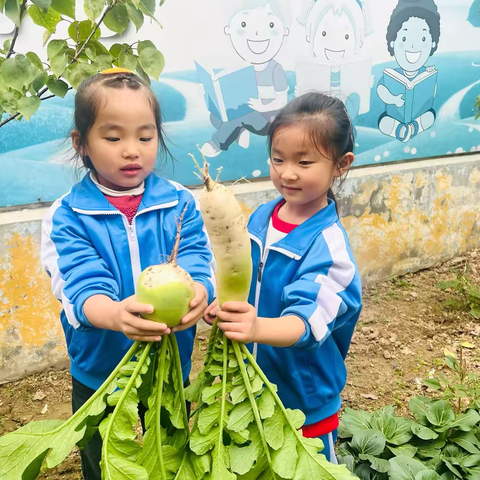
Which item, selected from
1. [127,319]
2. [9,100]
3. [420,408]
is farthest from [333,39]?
[127,319]

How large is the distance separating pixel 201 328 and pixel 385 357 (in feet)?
4.39

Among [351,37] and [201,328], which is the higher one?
[351,37]

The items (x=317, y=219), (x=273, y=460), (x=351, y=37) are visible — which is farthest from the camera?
(x=351, y=37)

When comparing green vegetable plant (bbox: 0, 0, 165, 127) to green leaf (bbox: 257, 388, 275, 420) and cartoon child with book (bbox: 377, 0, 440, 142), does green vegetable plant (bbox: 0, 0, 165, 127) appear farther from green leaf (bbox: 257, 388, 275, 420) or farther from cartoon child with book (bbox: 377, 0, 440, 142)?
cartoon child with book (bbox: 377, 0, 440, 142)

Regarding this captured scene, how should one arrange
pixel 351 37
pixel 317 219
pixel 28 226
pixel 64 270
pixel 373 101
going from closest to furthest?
pixel 64 270 → pixel 317 219 → pixel 28 226 → pixel 351 37 → pixel 373 101

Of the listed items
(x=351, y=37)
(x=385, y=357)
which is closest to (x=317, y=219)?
(x=385, y=357)

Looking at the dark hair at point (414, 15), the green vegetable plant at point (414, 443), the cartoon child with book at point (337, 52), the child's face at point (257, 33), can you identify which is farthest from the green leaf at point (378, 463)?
the dark hair at point (414, 15)

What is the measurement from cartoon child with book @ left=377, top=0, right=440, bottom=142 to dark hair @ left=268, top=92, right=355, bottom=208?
2.86 meters

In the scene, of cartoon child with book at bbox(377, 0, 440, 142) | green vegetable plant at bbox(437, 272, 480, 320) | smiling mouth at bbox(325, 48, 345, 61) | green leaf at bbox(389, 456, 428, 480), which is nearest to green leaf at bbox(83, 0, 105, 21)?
green leaf at bbox(389, 456, 428, 480)

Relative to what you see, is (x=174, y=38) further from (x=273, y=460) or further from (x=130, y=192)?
(x=273, y=460)

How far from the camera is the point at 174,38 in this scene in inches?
120

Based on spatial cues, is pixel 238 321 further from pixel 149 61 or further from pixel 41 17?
pixel 41 17

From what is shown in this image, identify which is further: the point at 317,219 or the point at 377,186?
the point at 377,186

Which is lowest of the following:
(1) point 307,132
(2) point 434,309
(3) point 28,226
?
(2) point 434,309
